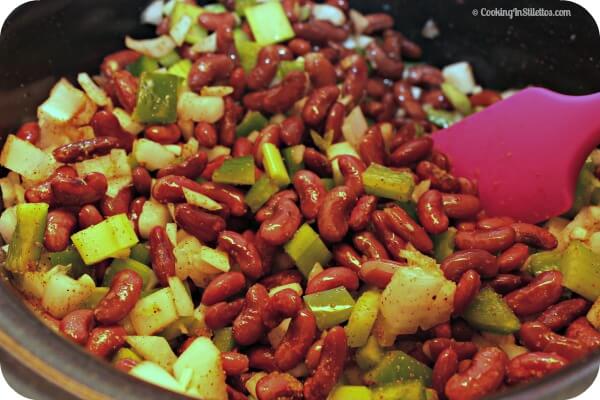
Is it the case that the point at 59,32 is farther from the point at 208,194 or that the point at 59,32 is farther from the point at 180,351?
the point at 180,351

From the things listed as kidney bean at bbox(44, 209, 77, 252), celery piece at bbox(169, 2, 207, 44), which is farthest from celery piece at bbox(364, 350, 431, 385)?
celery piece at bbox(169, 2, 207, 44)

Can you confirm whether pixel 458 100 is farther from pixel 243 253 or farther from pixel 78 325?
pixel 78 325

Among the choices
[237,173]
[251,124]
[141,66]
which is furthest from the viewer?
[141,66]

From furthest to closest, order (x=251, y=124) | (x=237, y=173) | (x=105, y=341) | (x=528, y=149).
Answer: (x=251, y=124)
(x=528, y=149)
(x=237, y=173)
(x=105, y=341)

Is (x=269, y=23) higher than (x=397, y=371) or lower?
higher

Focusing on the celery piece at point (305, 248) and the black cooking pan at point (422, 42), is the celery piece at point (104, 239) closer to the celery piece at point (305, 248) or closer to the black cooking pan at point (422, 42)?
the celery piece at point (305, 248)

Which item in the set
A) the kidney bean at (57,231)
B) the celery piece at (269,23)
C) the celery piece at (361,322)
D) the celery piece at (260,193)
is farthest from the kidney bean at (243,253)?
the celery piece at (269,23)

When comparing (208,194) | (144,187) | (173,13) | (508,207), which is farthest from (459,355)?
(173,13)

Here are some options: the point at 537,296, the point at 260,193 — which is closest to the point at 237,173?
the point at 260,193
